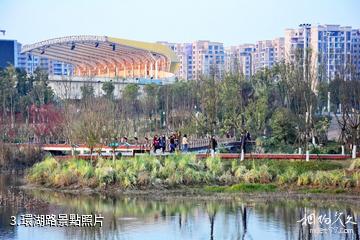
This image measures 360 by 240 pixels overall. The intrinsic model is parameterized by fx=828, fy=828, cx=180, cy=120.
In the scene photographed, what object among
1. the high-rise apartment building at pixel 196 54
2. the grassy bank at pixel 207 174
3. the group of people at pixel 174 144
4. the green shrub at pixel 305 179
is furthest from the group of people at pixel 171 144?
the high-rise apartment building at pixel 196 54

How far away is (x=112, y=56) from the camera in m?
91.3

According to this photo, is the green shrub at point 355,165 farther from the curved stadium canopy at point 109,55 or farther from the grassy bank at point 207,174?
the curved stadium canopy at point 109,55

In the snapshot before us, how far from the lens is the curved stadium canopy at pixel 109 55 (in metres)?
82.8

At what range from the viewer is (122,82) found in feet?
233

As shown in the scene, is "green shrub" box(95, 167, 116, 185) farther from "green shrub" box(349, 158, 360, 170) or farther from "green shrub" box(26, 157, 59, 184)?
"green shrub" box(349, 158, 360, 170)

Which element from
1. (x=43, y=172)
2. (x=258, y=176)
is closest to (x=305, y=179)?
(x=258, y=176)

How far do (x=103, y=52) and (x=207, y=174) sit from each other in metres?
61.4

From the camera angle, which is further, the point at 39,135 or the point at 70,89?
the point at 70,89

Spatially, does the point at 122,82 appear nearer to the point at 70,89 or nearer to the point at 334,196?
the point at 70,89

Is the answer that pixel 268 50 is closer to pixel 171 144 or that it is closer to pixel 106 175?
pixel 171 144

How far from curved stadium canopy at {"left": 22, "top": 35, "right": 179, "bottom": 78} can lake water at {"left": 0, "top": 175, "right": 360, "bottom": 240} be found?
184 ft

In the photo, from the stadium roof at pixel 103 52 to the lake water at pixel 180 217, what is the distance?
5574cm

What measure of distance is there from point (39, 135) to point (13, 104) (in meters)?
9.15

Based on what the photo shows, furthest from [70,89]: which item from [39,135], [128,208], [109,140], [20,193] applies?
[128,208]
